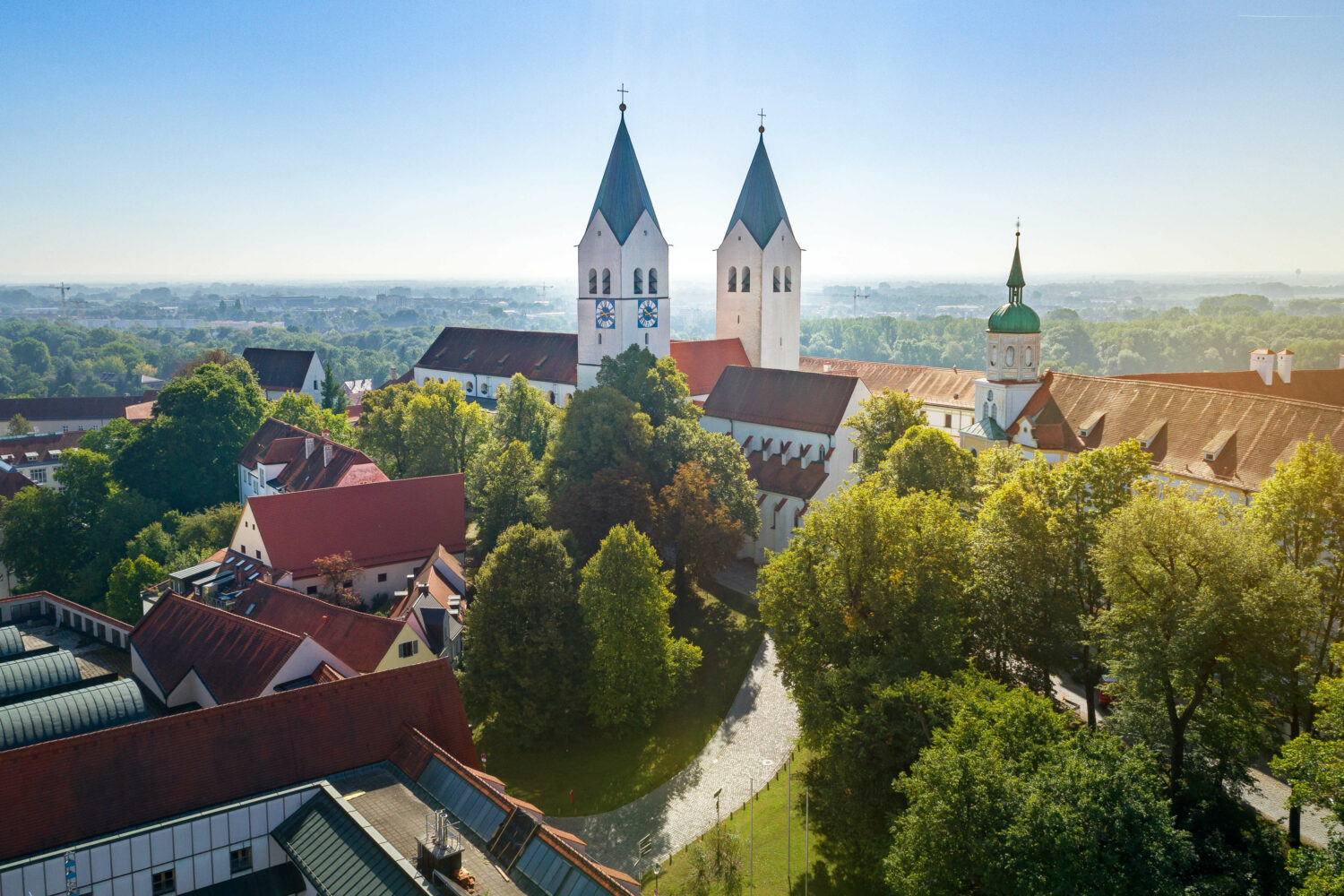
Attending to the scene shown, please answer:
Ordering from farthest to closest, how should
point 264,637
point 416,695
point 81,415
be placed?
point 81,415 < point 264,637 < point 416,695

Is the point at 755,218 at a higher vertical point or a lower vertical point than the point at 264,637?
higher

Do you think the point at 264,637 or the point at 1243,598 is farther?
the point at 264,637

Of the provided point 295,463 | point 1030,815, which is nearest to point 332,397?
point 295,463

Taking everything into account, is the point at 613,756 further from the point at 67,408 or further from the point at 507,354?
the point at 67,408

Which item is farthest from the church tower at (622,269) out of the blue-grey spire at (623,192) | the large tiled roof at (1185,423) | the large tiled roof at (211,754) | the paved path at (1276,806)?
the paved path at (1276,806)

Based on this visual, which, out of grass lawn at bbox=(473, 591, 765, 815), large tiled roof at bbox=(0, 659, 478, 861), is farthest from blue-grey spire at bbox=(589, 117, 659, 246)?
large tiled roof at bbox=(0, 659, 478, 861)

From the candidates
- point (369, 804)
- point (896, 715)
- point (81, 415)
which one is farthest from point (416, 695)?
point (81, 415)

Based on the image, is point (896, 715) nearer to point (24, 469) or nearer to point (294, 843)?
point (294, 843)
